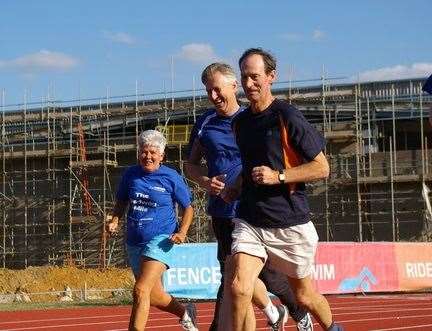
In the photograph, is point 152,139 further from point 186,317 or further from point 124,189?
point 186,317

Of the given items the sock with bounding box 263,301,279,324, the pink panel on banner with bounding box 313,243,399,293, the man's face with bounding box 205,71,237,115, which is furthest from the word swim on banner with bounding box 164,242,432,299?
the man's face with bounding box 205,71,237,115

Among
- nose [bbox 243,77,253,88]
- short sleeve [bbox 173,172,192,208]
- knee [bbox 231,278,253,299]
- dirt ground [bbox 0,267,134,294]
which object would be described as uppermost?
nose [bbox 243,77,253,88]

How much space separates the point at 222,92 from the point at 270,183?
4.85ft

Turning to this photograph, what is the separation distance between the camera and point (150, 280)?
7.99m

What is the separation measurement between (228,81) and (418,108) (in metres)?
34.9

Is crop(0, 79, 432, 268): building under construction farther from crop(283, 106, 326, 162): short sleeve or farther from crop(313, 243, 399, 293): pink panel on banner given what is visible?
crop(283, 106, 326, 162): short sleeve

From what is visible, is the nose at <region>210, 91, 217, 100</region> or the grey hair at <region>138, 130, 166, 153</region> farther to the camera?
the grey hair at <region>138, 130, 166, 153</region>

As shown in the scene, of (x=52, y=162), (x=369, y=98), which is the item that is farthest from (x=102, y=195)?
(x=369, y=98)

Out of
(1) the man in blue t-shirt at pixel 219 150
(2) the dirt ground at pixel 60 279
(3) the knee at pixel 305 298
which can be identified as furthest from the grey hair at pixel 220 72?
(2) the dirt ground at pixel 60 279

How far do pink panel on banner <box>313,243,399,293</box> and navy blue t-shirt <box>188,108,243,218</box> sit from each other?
43.1 feet

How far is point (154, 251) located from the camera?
8078 millimetres

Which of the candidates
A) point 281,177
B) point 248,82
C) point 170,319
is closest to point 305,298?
point 281,177

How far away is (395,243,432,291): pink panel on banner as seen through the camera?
22.2m

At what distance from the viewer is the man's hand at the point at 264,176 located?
5.86 m
